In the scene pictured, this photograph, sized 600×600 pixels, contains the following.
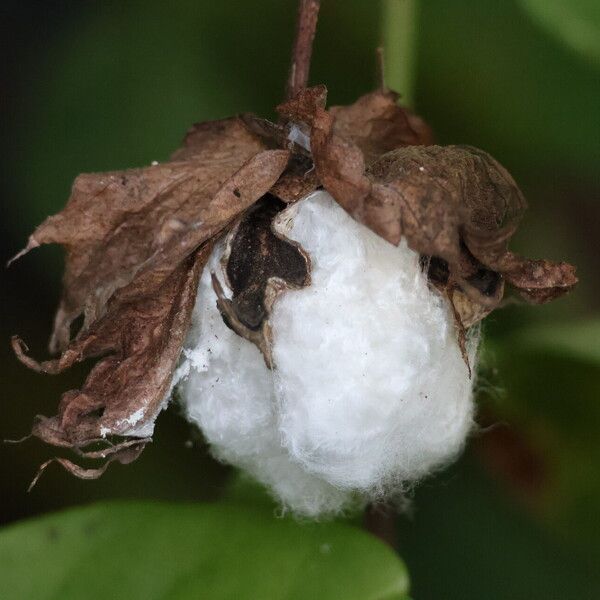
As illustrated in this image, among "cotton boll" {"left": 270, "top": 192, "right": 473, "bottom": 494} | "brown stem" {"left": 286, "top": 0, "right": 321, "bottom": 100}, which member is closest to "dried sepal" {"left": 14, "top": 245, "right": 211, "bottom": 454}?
"cotton boll" {"left": 270, "top": 192, "right": 473, "bottom": 494}

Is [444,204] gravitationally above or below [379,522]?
above

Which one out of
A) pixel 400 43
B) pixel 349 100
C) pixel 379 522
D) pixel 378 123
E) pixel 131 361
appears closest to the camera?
pixel 131 361

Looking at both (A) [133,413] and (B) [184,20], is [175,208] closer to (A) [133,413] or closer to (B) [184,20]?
(A) [133,413]

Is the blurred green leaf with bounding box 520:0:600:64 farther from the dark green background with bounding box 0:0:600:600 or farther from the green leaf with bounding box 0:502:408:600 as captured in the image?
the green leaf with bounding box 0:502:408:600

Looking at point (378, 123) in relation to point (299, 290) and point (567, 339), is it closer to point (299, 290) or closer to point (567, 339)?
point (299, 290)

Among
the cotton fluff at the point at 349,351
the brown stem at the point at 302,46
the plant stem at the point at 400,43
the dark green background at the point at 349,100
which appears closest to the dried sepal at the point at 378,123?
the brown stem at the point at 302,46

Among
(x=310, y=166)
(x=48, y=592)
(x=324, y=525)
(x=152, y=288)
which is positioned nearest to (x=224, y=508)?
(x=324, y=525)

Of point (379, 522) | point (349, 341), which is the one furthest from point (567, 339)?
point (349, 341)

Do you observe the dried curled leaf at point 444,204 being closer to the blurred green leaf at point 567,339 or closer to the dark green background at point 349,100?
the blurred green leaf at point 567,339
